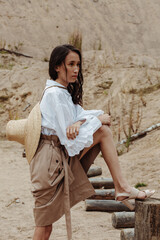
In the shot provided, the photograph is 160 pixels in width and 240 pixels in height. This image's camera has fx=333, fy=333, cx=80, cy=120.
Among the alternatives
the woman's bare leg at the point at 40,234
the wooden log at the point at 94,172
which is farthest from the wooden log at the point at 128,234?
the wooden log at the point at 94,172

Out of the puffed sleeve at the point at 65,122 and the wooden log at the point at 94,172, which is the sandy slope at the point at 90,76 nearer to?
the wooden log at the point at 94,172

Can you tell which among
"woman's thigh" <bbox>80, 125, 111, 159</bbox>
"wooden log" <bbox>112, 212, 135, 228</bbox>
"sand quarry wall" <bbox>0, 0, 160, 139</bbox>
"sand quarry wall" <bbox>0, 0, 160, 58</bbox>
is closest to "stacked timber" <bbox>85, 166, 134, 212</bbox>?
"wooden log" <bbox>112, 212, 135, 228</bbox>

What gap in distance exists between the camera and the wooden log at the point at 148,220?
2.45 metres

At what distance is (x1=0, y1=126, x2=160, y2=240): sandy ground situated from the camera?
3832 mm

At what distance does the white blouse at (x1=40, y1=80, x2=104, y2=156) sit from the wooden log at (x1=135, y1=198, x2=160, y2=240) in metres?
0.64

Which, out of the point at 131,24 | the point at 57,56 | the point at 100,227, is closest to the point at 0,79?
the point at 131,24

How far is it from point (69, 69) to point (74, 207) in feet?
8.85

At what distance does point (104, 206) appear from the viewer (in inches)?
173

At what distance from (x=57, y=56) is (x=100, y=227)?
7.39 feet

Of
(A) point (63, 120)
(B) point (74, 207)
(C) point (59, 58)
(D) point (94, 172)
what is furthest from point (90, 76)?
(A) point (63, 120)

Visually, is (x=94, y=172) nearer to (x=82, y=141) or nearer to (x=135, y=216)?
(x=135, y=216)

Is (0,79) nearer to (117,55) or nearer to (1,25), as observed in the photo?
(1,25)

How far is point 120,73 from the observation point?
430 inches

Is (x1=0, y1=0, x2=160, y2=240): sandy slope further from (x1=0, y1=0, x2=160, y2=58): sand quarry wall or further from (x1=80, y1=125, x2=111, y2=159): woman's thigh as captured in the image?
(x1=80, y1=125, x2=111, y2=159): woman's thigh
